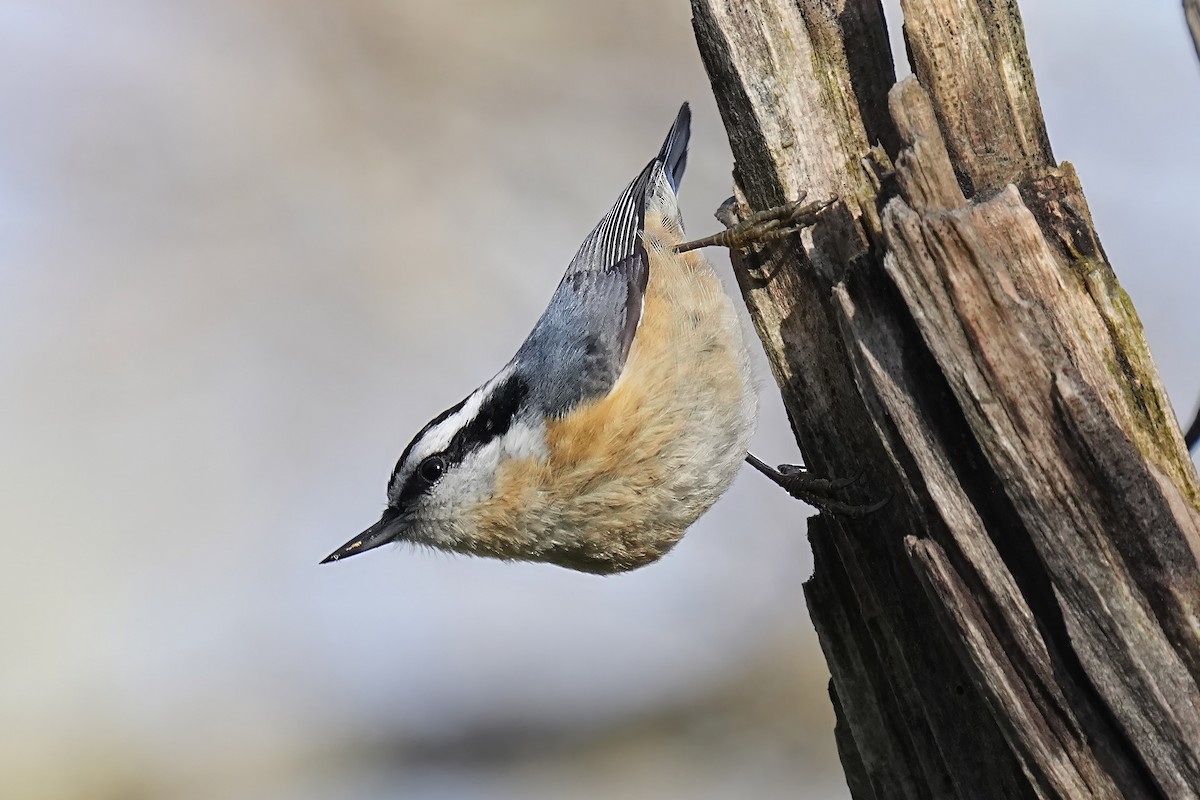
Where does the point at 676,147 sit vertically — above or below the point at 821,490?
above

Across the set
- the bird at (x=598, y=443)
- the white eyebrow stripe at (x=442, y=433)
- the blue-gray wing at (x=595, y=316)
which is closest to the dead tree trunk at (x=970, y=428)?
the bird at (x=598, y=443)

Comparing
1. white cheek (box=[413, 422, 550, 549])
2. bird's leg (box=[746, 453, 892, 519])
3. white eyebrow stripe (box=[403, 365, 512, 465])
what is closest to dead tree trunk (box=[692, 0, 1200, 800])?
bird's leg (box=[746, 453, 892, 519])

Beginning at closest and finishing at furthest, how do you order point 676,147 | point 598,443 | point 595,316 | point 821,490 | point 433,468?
point 821,490 < point 598,443 < point 433,468 < point 595,316 < point 676,147

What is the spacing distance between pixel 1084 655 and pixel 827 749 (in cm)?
318

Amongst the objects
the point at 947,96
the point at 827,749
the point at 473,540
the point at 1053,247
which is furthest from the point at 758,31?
the point at 827,749

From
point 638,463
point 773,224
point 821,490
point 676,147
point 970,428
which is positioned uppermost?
point 676,147

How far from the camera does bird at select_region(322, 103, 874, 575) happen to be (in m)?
2.61

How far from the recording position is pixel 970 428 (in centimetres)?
172

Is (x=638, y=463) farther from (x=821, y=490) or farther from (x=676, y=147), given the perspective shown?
(x=676, y=147)

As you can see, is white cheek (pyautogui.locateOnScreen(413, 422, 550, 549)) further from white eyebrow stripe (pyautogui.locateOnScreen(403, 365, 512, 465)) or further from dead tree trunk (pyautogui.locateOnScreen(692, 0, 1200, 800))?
dead tree trunk (pyautogui.locateOnScreen(692, 0, 1200, 800))

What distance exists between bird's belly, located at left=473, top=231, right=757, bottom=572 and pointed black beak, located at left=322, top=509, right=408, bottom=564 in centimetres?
24

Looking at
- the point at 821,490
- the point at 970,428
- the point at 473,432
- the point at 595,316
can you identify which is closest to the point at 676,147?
the point at 595,316

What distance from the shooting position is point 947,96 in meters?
2.14

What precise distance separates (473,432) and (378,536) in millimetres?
385
